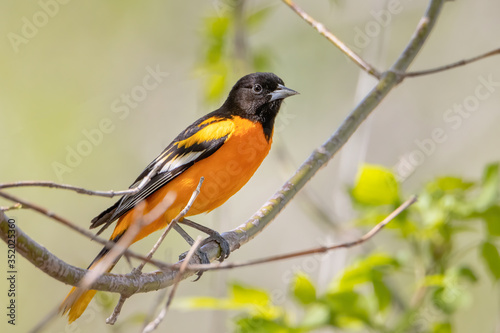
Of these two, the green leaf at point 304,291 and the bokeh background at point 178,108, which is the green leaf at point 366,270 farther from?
the bokeh background at point 178,108

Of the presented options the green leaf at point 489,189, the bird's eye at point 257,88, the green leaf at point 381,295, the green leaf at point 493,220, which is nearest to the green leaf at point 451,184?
the green leaf at point 489,189

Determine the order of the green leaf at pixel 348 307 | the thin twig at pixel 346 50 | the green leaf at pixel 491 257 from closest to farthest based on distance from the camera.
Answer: the green leaf at pixel 491 257 → the green leaf at pixel 348 307 → the thin twig at pixel 346 50

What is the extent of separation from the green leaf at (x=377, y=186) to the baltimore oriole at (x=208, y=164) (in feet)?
3.56

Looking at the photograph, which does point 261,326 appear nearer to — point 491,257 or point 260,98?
point 491,257

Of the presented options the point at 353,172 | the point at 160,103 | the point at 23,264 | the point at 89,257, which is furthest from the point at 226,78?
the point at 23,264

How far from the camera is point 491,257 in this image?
321cm

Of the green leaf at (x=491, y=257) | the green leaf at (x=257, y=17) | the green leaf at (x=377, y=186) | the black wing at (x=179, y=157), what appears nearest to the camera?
the green leaf at (x=491, y=257)

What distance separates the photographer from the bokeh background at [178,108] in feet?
24.5

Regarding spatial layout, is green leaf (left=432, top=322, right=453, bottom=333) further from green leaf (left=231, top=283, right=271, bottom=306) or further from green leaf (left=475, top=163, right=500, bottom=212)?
green leaf (left=231, top=283, right=271, bottom=306)

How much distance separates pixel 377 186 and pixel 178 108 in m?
5.35

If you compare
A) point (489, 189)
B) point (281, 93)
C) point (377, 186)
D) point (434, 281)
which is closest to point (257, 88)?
point (281, 93)

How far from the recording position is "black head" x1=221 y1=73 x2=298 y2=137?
477 centimetres

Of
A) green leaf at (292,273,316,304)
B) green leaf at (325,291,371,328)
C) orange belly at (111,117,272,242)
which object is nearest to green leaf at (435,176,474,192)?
green leaf at (325,291,371,328)

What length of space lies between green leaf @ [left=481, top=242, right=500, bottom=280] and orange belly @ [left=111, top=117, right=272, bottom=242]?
177 centimetres
